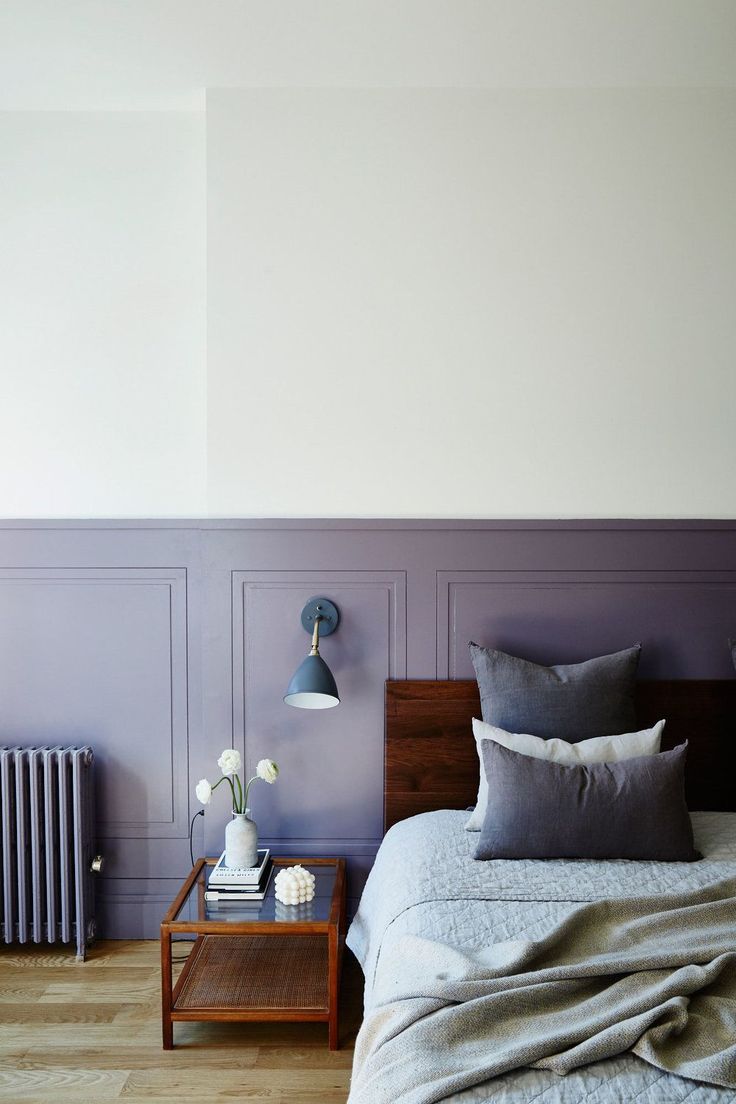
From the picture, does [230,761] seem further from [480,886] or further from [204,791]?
[480,886]

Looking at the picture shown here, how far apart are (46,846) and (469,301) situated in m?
2.31

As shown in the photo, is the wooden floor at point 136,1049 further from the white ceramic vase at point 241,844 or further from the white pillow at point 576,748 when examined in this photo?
the white pillow at point 576,748

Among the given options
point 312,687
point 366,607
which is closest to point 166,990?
point 312,687

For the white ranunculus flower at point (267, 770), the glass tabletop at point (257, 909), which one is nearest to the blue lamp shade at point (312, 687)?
the white ranunculus flower at point (267, 770)

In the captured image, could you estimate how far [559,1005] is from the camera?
1542mm

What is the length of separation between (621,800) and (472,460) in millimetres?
1189

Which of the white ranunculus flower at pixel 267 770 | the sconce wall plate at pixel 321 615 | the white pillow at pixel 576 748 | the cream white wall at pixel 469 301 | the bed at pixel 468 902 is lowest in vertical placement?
the bed at pixel 468 902

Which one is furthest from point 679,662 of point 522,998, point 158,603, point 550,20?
point 550,20

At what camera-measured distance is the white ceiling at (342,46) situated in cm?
236

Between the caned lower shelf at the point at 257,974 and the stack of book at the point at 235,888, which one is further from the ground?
the stack of book at the point at 235,888

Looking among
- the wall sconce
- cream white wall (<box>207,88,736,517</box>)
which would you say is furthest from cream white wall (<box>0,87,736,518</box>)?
the wall sconce

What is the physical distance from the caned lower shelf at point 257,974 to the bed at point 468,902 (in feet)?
0.67

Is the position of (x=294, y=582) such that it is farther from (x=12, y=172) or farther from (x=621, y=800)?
(x=12, y=172)

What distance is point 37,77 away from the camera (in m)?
2.70
